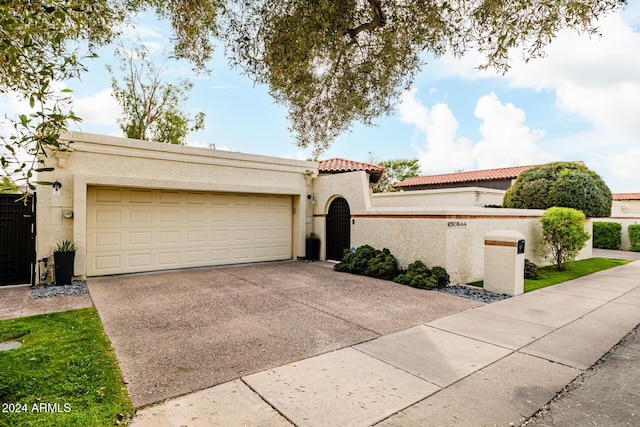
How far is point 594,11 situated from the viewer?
15.4 feet

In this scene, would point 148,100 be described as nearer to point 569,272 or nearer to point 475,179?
point 475,179

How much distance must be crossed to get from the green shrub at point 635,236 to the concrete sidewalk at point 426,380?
1515cm

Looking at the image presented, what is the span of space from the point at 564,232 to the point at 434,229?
189 inches

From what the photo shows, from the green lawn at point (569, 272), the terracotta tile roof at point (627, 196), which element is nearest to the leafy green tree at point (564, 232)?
the green lawn at point (569, 272)

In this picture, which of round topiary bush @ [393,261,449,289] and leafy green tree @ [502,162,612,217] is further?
leafy green tree @ [502,162,612,217]

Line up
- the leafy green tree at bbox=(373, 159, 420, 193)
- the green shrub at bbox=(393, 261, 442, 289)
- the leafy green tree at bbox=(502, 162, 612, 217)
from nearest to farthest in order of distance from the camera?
the green shrub at bbox=(393, 261, 442, 289), the leafy green tree at bbox=(502, 162, 612, 217), the leafy green tree at bbox=(373, 159, 420, 193)

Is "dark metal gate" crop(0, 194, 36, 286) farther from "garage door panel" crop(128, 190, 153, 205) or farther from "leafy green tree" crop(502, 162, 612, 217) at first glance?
"leafy green tree" crop(502, 162, 612, 217)

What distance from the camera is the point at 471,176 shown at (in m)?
21.0

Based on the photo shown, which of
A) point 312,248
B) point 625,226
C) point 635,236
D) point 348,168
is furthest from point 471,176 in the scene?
point 312,248

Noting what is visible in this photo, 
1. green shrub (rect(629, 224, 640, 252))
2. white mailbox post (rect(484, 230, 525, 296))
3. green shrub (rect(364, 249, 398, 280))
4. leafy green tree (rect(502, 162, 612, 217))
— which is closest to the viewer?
white mailbox post (rect(484, 230, 525, 296))

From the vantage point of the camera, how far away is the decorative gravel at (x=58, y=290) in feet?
23.5

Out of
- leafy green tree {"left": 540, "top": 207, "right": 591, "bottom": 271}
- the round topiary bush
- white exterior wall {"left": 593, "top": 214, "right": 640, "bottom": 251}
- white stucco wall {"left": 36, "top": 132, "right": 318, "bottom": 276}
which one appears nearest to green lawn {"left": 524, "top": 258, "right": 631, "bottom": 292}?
leafy green tree {"left": 540, "top": 207, "right": 591, "bottom": 271}

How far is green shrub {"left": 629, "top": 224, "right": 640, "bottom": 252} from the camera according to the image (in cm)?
1666

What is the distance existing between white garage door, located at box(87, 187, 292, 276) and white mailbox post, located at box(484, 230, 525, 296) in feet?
23.4
